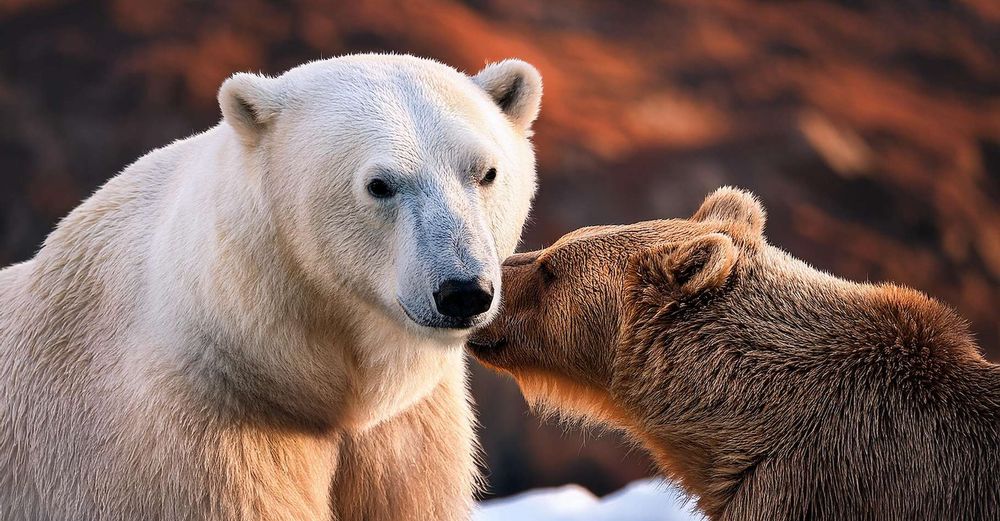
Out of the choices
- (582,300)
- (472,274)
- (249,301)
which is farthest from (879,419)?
(249,301)

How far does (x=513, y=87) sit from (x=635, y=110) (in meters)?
9.61

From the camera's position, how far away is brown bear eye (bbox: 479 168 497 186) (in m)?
3.58

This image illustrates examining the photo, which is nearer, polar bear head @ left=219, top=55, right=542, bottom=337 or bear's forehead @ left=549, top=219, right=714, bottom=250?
polar bear head @ left=219, top=55, right=542, bottom=337

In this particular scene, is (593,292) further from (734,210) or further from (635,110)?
(635,110)

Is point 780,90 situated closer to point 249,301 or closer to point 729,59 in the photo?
point 729,59

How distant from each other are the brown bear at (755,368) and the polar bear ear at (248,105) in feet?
3.59

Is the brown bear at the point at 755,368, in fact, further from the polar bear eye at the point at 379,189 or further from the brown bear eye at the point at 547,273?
the polar bear eye at the point at 379,189

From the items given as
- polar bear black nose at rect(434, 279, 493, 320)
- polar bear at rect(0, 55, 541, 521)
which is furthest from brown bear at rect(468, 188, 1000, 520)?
polar bear black nose at rect(434, 279, 493, 320)

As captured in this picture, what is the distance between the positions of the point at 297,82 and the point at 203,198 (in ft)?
1.66

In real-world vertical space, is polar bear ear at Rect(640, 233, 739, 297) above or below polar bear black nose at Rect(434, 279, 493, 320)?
below

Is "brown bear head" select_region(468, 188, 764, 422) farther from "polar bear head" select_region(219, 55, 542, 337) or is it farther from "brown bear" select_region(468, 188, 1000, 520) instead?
"polar bear head" select_region(219, 55, 542, 337)

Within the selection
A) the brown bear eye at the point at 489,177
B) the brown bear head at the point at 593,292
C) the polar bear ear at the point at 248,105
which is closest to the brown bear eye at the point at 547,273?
the brown bear head at the point at 593,292

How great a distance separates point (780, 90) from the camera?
13688 mm

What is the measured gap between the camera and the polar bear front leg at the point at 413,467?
396 centimetres
